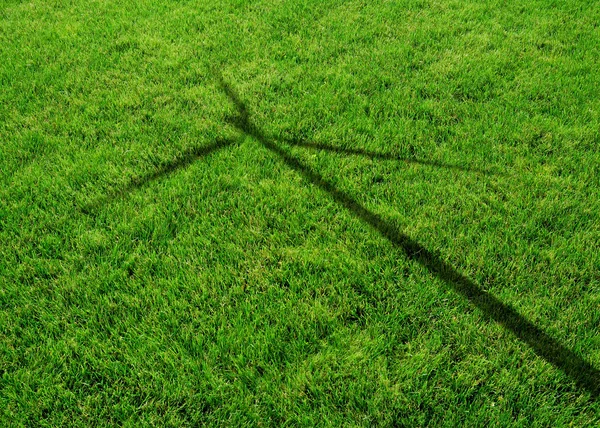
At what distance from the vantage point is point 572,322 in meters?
2.62

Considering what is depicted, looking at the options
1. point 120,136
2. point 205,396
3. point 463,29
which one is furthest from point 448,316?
point 463,29

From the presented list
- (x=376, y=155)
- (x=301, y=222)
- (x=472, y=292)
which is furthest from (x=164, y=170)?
(x=472, y=292)

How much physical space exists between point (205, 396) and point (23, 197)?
189 cm

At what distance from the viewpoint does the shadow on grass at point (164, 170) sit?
3.28m

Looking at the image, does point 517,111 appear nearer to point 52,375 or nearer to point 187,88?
point 187,88

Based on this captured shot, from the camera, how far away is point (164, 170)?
3.53 metres

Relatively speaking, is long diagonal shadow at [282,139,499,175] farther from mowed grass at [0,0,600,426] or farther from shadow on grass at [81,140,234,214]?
shadow on grass at [81,140,234,214]

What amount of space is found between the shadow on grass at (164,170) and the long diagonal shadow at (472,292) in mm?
345

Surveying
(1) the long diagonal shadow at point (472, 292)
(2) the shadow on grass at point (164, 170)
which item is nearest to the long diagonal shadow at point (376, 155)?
(1) the long diagonal shadow at point (472, 292)

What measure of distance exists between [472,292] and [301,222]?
1.06 m

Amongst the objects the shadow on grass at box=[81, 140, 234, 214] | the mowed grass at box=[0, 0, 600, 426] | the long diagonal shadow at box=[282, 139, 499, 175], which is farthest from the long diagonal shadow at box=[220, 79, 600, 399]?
the shadow on grass at box=[81, 140, 234, 214]

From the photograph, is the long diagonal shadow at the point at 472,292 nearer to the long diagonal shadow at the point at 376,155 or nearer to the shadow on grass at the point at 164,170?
the long diagonal shadow at the point at 376,155

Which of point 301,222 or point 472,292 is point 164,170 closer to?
point 301,222

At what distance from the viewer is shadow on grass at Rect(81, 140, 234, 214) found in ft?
10.8
